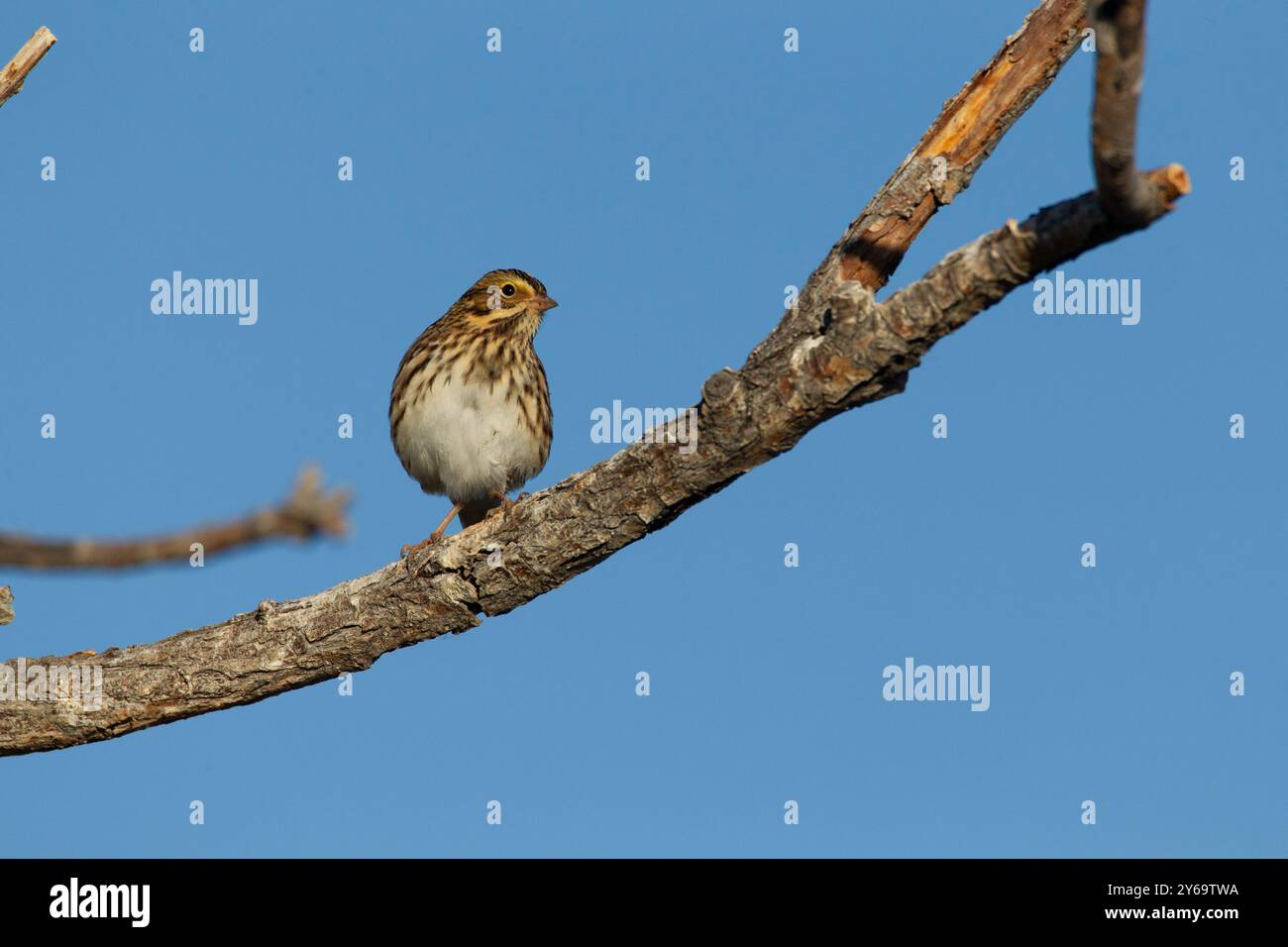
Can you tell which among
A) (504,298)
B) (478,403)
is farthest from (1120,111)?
(504,298)

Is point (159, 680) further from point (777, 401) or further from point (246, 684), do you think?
point (777, 401)

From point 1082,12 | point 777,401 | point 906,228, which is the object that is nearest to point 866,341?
point 777,401

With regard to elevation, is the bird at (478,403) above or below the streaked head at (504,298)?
below

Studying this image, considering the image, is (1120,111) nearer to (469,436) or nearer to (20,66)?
(20,66)

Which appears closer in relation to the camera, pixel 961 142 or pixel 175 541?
pixel 175 541

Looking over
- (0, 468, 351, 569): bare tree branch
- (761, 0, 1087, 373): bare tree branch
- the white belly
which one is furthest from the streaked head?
(0, 468, 351, 569): bare tree branch

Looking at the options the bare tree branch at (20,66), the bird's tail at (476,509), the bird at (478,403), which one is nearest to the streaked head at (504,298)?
the bird at (478,403)

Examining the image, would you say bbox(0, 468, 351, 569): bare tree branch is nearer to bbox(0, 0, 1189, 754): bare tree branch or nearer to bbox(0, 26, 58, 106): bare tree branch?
bbox(0, 0, 1189, 754): bare tree branch

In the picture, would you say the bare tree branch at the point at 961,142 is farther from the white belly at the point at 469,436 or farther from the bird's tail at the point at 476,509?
the bird's tail at the point at 476,509
